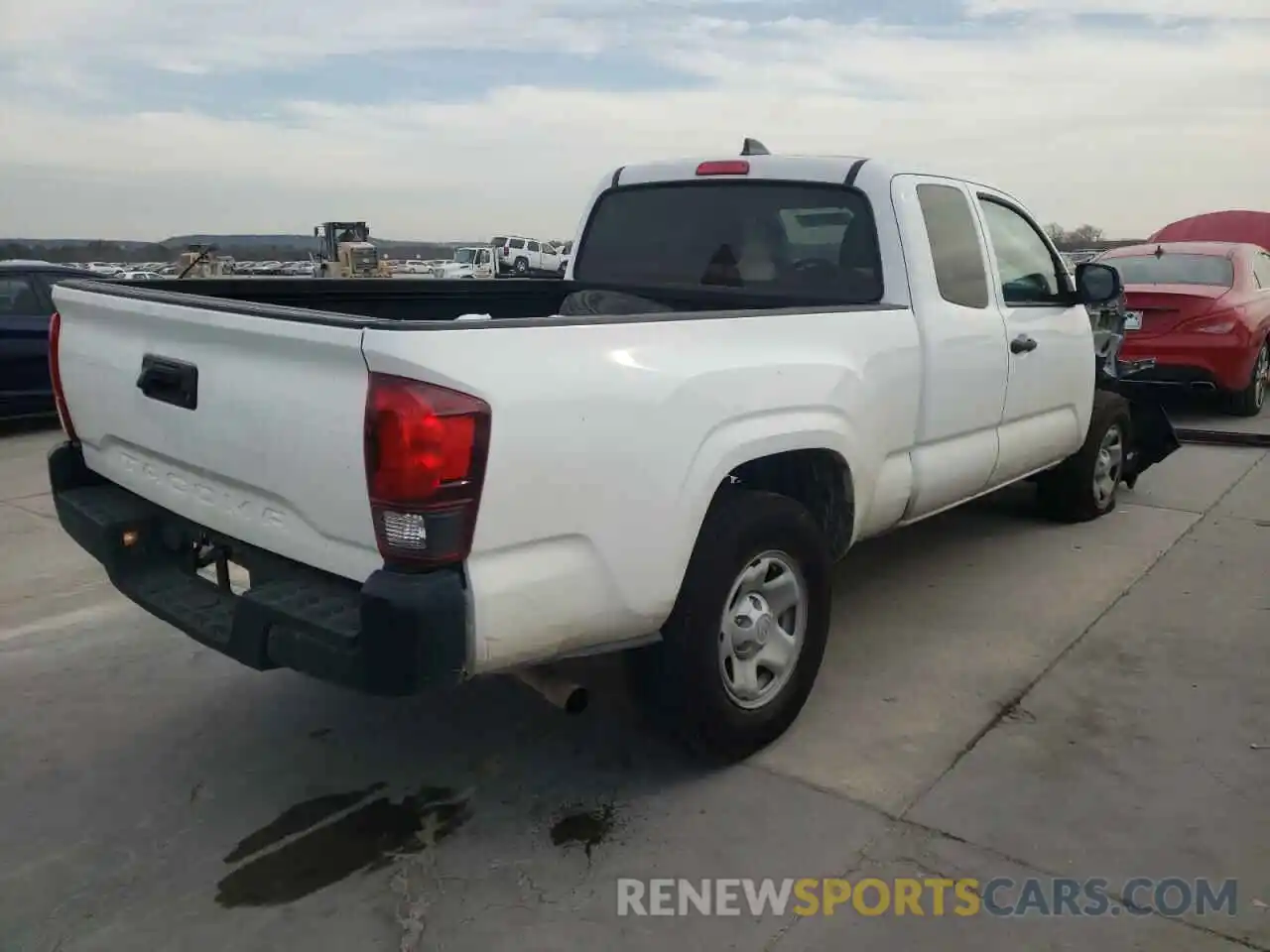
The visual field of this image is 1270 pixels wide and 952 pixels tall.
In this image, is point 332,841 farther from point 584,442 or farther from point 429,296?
point 429,296

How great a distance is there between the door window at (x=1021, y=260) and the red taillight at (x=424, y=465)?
319 cm

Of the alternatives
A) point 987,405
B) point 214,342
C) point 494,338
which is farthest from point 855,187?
point 214,342

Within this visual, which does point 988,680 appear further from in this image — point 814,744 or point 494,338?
point 494,338

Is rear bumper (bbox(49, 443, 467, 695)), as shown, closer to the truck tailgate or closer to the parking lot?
the truck tailgate

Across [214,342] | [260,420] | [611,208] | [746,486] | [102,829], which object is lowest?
[102,829]

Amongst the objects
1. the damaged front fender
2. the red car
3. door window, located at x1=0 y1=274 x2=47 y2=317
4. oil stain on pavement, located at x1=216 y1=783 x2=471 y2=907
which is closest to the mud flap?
the damaged front fender

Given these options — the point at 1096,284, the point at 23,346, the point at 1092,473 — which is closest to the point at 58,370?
the point at 1096,284

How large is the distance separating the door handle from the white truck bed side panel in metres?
1.79

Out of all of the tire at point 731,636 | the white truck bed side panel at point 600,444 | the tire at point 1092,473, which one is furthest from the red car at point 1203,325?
the white truck bed side panel at point 600,444

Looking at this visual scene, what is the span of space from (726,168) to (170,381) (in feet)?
8.31

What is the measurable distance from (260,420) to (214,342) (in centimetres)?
31

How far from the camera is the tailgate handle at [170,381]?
293 centimetres

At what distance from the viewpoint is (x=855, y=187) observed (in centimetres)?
421

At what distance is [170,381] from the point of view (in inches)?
119
